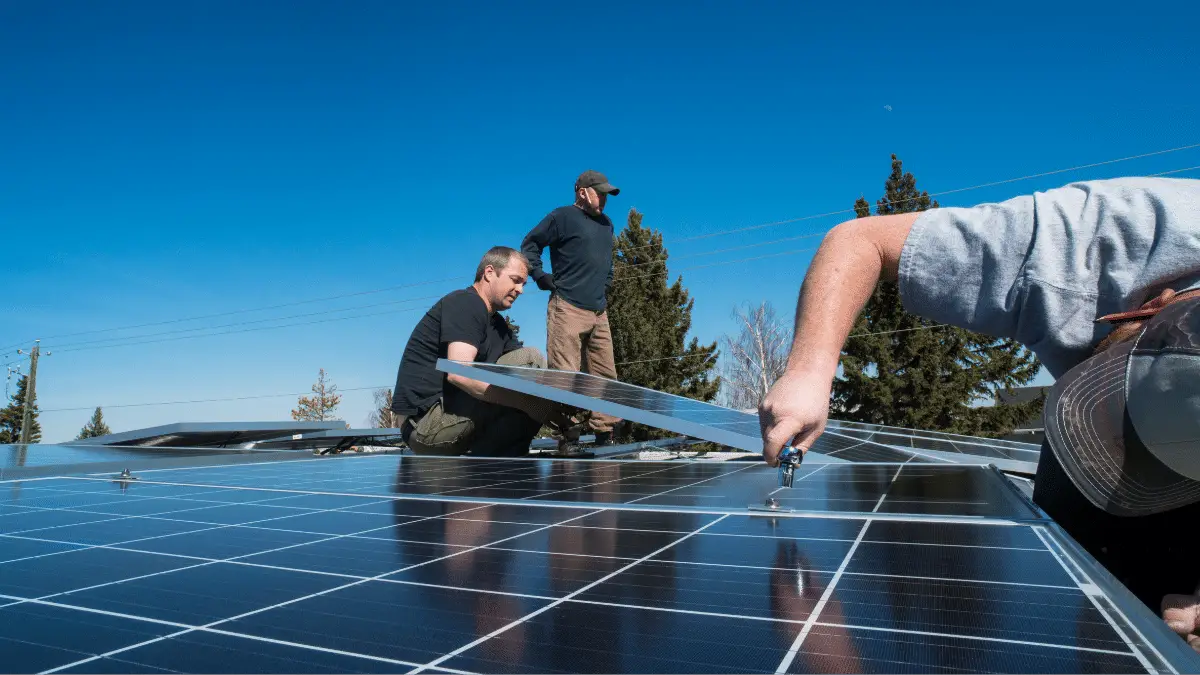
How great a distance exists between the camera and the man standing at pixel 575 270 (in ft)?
26.9

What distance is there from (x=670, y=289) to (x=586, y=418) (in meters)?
24.1

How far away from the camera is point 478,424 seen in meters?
5.95

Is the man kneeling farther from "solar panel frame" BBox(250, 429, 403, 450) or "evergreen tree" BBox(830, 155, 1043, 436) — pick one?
"evergreen tree" BBox(830, 155, 1043, 436)

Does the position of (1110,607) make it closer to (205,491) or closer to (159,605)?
(159,605)

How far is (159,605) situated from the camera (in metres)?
1.33

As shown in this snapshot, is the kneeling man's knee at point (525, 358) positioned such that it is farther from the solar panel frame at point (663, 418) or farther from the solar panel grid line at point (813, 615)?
the solar panel grid line at point (813, 615)

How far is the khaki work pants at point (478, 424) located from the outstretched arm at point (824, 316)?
3924 millimetres

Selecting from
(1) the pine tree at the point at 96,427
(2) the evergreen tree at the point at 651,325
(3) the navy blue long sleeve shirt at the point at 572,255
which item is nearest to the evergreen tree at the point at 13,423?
(1) the pine tree at the point at 96,427

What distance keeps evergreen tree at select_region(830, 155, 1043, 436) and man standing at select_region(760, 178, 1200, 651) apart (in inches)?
1052

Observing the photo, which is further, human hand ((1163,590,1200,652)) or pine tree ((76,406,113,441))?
pine tree ((76,406,113,441))

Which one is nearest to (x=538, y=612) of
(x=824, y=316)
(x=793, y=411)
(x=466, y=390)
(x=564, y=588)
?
(x=564, y=588)

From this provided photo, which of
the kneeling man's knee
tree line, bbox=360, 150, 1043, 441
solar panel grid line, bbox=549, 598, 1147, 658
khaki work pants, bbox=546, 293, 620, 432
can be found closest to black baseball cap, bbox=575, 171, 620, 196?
khaki work pants, bbox=546, 293, 620, 432

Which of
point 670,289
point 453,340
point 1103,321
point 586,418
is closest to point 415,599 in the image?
point 1103,321

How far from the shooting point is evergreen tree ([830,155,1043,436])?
27641 millimetres
